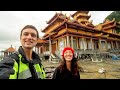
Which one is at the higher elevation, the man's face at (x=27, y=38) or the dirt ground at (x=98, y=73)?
the man's face at (x=27, y=38)

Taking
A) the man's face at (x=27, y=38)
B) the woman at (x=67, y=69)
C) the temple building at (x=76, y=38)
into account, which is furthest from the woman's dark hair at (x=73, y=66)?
the temple building at (x=76, y=38)

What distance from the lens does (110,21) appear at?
1071 centimetres

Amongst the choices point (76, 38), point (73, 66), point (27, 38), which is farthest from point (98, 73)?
point (76, 38)

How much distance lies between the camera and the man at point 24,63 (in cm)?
91

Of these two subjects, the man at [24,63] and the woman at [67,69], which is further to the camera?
the woman at [67,69]

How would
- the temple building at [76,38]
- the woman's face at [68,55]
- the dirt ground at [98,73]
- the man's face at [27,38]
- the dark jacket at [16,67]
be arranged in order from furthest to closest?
1. the temple building at [76,38]
2. the dirt ground at [98,73]
3. the woman's face at [68,55]
4. the man's face at [27,38]
5. the dark jacket at [16,67]

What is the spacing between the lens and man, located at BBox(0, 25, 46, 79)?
907 millimetres

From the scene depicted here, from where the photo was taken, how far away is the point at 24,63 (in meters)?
0.98

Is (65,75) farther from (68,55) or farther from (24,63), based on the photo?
(24,63)

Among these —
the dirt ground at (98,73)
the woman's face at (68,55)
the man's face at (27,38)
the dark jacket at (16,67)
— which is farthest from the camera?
the dirt ground at (98,73)

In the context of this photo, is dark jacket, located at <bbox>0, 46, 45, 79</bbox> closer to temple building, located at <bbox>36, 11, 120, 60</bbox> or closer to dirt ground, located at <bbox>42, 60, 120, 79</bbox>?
dirt ground, located at <bbox>42, 60, 120, 79</bbox>

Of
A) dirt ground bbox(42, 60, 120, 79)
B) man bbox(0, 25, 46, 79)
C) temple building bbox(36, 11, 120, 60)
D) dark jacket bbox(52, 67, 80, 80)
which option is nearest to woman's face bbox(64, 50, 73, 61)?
dark jacket bbox(52, 67, 80, 80)

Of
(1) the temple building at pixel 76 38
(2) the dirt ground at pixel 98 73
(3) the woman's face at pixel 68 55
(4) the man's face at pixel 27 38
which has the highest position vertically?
(1) the temple building at pixel 76 38

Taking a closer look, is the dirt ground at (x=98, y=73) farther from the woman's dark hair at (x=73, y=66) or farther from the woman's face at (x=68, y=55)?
the woman's face at (x=68, y=55)
